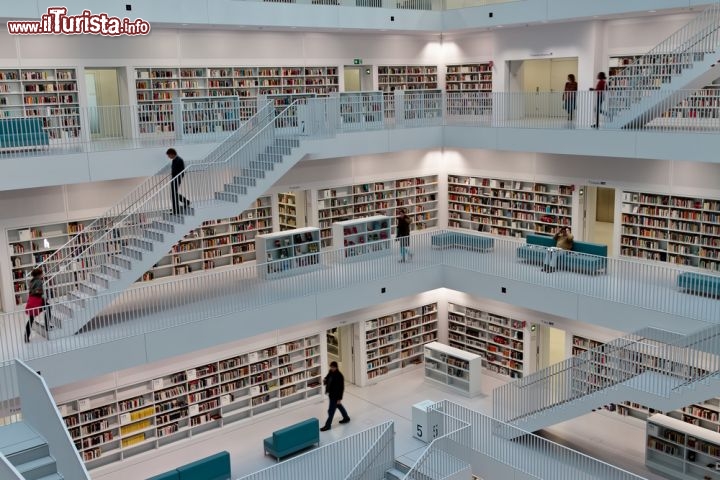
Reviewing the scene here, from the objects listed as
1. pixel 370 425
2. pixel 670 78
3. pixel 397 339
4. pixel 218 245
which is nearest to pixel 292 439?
pixel 370 425

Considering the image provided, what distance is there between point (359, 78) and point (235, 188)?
27.2ft

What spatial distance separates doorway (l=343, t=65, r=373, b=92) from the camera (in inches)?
851

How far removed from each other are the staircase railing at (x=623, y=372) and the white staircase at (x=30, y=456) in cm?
907

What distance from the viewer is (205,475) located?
13586mm

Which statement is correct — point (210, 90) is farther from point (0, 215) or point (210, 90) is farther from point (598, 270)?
point (598, 270)

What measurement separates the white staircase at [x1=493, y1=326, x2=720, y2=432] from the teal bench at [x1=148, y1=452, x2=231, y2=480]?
5.33 metres

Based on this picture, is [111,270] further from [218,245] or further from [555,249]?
[555,249]

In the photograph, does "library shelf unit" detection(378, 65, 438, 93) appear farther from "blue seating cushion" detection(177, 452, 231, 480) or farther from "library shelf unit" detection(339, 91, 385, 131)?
"blue seating cushion" detection(177, 452, 231, 480)

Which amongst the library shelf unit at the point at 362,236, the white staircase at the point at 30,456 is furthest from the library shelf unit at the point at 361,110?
the white staircase at the point at 30,456

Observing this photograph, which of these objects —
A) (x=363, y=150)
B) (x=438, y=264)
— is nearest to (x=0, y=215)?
(x=363, y=150)

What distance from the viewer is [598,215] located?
24.6 m

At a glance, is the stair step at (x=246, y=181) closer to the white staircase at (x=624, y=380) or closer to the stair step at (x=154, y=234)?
the stair step at (x=154, y=234)

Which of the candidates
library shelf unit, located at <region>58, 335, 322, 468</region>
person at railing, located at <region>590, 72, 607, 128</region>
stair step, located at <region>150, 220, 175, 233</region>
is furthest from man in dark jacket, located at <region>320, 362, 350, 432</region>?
person at railing, located at <region>590, 72, 607, 128</region>

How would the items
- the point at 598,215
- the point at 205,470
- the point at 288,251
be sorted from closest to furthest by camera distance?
the point at 205,470 → the point at 288,251 → the point at 598,215
